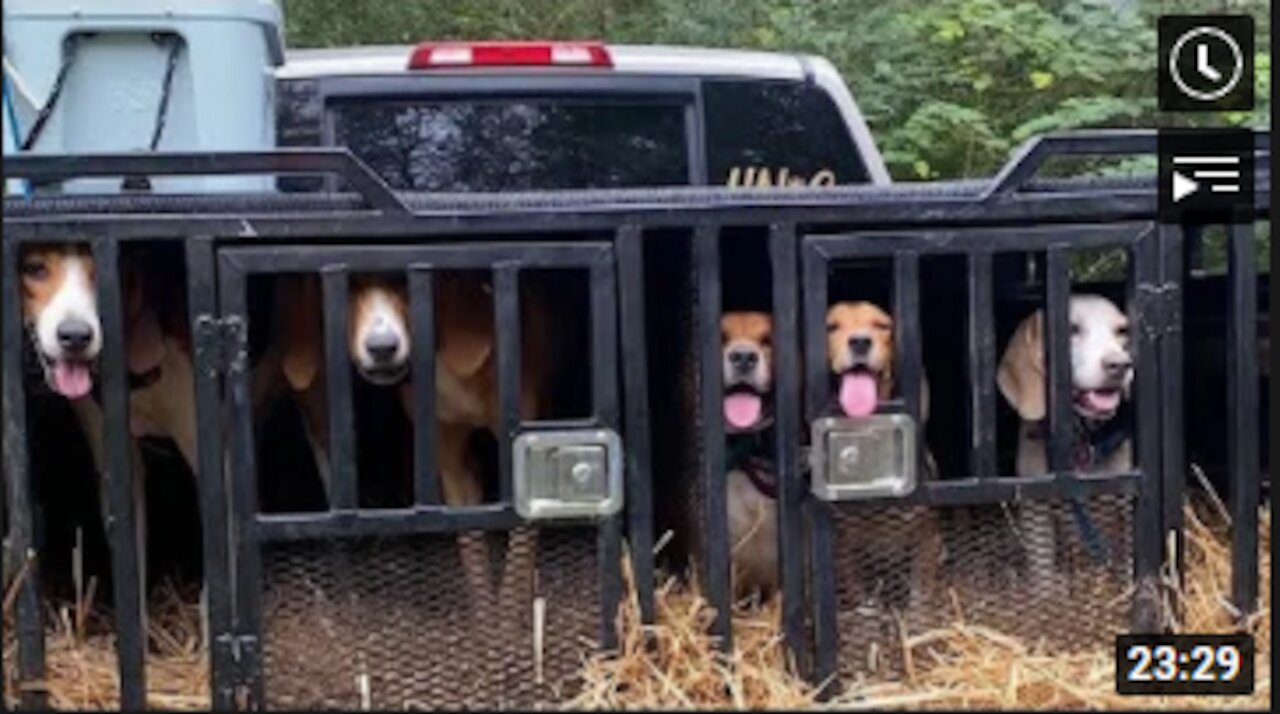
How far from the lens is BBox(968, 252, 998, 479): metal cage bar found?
3055 mm

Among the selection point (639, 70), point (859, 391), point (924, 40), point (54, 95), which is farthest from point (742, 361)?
point (924, 40)

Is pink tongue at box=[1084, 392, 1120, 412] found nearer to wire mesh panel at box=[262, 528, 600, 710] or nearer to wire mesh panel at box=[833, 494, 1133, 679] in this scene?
wire mesh panel at box=[833, 494, 1133, 679]

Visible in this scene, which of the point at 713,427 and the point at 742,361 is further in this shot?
the point at 742,361

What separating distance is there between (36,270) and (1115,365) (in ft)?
7.17

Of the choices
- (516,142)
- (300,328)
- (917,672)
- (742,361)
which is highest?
(516,142)

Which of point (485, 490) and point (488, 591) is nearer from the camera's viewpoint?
point (488, 591)

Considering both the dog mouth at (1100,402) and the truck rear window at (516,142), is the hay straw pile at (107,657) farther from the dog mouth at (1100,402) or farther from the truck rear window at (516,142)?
the dog mouth at (1100,402)

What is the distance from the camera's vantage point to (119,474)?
9.60ft

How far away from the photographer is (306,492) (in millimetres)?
3951

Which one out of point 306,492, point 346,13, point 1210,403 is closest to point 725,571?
point 306,492

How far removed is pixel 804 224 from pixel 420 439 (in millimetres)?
749

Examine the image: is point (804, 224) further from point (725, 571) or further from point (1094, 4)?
point (1094, 4)

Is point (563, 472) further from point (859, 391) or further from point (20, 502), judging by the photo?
point (20, 502)

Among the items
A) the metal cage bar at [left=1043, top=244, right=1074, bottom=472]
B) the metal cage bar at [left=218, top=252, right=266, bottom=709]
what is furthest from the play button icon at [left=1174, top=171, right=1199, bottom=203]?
the metal cage bar at [left=218, top=252, right=266, bottom=709]
